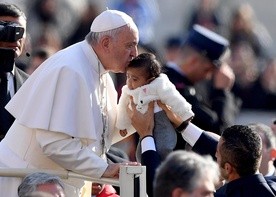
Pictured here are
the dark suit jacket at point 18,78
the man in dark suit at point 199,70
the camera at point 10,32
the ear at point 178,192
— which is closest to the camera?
the ear at point 178,192

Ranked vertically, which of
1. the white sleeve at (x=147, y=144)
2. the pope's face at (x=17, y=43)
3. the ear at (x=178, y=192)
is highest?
the ear at (x=178, y=192)

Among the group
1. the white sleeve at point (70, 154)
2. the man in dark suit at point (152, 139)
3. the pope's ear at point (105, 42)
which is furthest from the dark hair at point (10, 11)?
the white sleeve at point (70, 154)

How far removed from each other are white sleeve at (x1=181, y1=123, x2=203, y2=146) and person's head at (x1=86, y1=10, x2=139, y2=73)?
1.92 feet

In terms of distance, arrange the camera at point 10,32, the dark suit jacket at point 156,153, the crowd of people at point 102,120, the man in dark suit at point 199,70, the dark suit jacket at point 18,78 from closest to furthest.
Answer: the crowd of people at point 102,120 < the dark suit jacket at point 156,153 < the camera at point 10,32 < the dark suit jacket at point 18,78 < the man in dark suit at point 199,70

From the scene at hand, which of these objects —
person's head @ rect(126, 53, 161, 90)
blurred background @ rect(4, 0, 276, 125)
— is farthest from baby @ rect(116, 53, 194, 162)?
blurred background @ rect(4, 0, 276, 125)

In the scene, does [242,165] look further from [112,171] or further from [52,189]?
[52,189]

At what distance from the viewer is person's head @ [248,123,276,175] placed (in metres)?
8.64

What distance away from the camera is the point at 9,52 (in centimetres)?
823

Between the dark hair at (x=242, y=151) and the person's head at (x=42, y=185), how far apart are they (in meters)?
1.05

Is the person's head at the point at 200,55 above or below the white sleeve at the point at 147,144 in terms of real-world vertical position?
below

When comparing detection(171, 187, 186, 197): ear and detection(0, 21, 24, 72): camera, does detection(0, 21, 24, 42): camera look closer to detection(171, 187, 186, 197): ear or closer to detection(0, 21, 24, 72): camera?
detection(0, 21, 24, 72): camera

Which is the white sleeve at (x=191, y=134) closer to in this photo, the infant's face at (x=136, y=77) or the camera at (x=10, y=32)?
the infant's face at (x=136, y=77)

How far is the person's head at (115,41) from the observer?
301 inches

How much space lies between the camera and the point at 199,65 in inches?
392
